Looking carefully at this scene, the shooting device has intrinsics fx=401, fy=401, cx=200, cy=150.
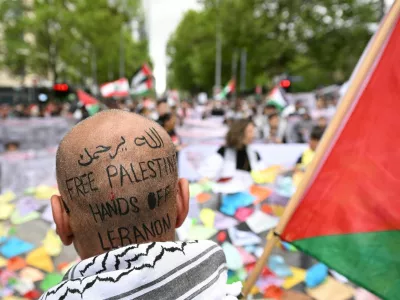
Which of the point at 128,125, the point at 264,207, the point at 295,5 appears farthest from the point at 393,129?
the point at 295,5

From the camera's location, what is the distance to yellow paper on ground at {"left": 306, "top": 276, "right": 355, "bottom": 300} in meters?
2.81

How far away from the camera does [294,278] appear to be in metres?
3.04

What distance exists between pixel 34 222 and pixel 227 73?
42729 mm

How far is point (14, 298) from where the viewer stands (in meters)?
2.84

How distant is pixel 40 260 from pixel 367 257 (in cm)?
246

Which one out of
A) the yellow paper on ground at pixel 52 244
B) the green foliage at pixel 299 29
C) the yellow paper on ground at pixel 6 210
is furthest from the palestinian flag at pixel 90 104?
the green foliage at pixel 299 29

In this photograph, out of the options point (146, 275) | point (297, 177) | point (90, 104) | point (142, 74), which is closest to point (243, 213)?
point (297, 177)

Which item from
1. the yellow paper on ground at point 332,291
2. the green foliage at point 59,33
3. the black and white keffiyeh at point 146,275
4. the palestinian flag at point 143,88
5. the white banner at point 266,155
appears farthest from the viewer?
the green foliage at point 59,33

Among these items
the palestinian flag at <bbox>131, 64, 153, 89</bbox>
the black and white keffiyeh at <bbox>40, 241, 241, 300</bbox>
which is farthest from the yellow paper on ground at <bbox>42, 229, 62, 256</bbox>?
the palestinian flag at <bbox>131, 64, 153, 89</bbox>

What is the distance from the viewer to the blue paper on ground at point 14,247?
124 inches

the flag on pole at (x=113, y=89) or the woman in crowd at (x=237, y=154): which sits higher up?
the flag on pole at (x=113, y=89)

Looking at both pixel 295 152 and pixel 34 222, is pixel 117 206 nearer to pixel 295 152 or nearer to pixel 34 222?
pixel 34 222

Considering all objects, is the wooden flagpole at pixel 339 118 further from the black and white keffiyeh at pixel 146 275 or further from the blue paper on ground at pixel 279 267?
the blue paper on ground at pixel 279 267

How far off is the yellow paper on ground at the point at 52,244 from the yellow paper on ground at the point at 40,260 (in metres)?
0.03
